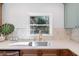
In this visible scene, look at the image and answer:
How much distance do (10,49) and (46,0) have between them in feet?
3.43

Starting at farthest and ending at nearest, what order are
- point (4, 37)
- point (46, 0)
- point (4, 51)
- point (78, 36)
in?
point (4, 37) → point (78, 36) → point (4, 51) → point (46, 0)

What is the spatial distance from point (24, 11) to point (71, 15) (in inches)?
30.3

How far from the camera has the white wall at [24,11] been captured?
2564 millimetres

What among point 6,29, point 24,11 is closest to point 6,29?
point 6,29

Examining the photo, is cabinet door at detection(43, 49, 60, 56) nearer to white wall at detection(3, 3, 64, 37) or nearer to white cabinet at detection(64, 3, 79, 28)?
white cabinet at detection(64, 3, 79, 28)

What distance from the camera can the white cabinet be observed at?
2.20 m

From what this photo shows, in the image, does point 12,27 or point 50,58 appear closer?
point 50,58

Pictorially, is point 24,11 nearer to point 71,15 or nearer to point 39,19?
point 39,19

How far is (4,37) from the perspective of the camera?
7.95 feet

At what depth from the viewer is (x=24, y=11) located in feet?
8.43

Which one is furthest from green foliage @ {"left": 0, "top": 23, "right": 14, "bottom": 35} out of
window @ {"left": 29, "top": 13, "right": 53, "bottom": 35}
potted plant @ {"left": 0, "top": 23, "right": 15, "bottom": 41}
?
window @ {"left": 29, "top": 13, "right": 53, "bottom": 35}

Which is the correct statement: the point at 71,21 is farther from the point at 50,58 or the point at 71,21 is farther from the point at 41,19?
the point at 50,58

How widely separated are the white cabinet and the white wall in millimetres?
118

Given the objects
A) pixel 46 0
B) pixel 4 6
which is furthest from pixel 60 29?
pixel 46 0
